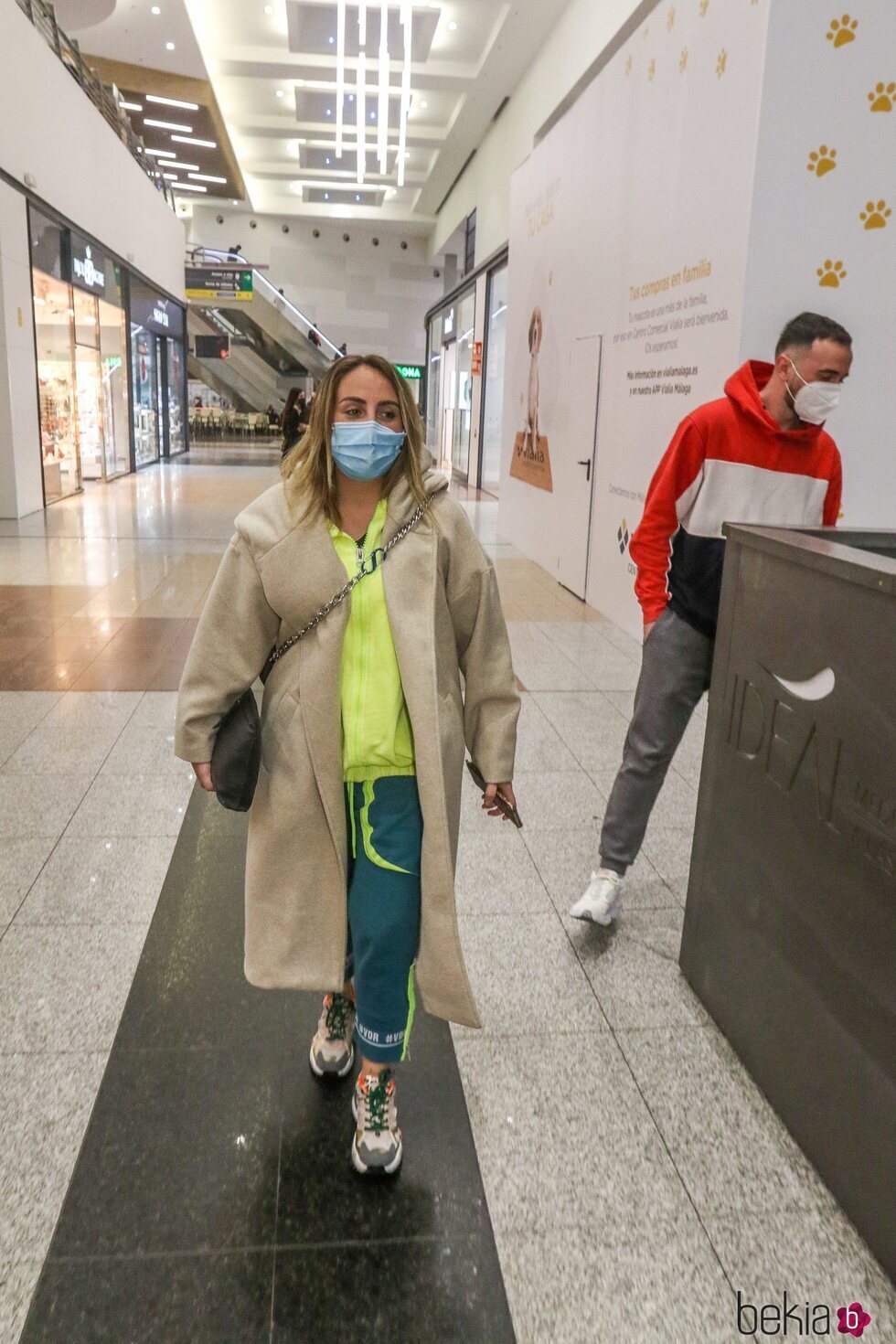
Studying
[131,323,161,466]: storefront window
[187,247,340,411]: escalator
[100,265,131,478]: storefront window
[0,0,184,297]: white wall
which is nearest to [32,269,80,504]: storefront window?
[0,0,184,297]: white wall

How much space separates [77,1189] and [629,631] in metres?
5.47

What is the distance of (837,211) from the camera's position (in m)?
4.88

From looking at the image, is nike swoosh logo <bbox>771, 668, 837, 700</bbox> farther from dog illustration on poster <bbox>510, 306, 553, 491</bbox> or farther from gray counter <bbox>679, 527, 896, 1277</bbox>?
dog illustration on poster <bbox>510, 306, 553, 491</bbox>

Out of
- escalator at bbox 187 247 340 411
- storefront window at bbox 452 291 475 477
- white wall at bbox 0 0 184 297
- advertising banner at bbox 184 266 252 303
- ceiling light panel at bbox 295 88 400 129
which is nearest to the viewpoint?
white wall at bbox 0 0 184 297

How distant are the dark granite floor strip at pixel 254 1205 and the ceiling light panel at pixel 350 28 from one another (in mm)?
14683

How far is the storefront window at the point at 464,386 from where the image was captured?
20078 millimetres

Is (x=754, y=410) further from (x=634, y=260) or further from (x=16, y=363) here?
(x=16, y=363)

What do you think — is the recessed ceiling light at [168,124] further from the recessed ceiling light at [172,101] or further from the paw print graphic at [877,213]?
the paw print graphic at [877,213]

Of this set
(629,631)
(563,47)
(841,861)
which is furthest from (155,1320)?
(563,47)

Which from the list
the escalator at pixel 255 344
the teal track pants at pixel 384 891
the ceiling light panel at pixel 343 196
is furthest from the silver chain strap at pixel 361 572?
the ceiling light panel at pixel 343 196

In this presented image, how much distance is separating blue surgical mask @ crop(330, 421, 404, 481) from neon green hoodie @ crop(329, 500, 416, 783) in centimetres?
12

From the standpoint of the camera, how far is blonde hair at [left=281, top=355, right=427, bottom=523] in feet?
5.84

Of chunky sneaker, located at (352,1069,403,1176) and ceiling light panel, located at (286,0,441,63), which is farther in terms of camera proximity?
ceiling light panel, located at (286,0,441,63)

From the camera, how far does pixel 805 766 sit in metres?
2.07
